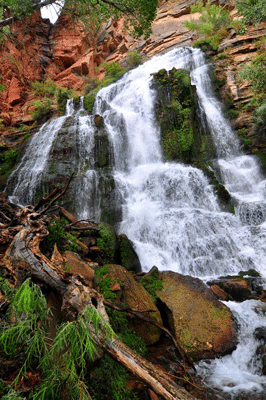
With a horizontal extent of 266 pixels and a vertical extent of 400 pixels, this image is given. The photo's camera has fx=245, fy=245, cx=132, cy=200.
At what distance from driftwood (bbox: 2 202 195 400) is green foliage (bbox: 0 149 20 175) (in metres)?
12.6

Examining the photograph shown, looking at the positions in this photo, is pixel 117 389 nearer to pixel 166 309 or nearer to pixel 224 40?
pixel 166 309

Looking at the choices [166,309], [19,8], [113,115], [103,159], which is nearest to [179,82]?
[113,115]

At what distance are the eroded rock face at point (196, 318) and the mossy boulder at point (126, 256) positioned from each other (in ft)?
7.10

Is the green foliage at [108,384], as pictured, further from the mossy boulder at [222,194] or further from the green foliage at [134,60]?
the green foliage at [134,60]

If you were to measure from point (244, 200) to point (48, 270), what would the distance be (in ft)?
33.3

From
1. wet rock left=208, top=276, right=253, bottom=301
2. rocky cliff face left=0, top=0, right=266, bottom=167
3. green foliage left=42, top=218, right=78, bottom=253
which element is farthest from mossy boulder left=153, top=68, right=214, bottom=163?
green foliage left=42, top=218, right=78, bottom=253

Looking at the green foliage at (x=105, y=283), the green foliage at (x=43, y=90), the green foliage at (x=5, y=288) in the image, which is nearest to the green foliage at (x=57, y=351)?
the green foliage at (x=5, y=288)

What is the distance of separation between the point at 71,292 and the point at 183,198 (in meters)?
9.46

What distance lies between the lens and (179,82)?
1577cm

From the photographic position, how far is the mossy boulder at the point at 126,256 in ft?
24.4

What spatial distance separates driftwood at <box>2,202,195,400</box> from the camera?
1842 millimetres

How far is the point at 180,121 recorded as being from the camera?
588 inches

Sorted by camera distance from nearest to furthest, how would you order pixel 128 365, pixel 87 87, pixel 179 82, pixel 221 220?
pixel 128 365 → pixel 221 220 → pixel 179 82 → pixel 87 87

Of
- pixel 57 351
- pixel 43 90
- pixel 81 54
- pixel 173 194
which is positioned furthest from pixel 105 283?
pixel 81 54
